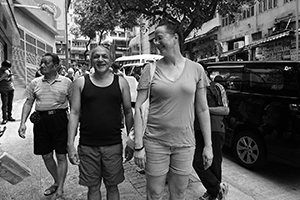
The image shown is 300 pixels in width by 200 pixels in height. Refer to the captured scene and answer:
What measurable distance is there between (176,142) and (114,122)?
0.64 m

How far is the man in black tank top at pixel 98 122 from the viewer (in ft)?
7.88

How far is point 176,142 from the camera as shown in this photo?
7.04 feet

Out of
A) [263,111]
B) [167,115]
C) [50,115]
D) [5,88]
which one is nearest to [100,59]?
[167,115]

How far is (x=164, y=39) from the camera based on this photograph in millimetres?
2102

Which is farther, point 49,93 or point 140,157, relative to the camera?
point 49,93

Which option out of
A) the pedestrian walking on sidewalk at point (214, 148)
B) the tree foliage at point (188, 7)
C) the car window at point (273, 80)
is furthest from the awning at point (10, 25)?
the pedestrian walking on sidewalk at point (214, 148)

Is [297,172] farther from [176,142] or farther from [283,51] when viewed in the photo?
[283,51]

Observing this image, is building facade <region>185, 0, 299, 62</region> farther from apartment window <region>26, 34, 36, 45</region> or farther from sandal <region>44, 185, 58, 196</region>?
apartment window <region>26, 34, 36, 45</region>

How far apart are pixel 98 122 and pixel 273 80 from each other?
9.91 feet

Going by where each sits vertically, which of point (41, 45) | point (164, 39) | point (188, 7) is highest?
point (41, 45)

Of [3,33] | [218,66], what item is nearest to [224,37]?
[3,33]

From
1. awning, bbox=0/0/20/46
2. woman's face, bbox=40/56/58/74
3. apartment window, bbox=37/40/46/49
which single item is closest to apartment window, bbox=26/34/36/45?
apartment window, bbox=37/40/46/49

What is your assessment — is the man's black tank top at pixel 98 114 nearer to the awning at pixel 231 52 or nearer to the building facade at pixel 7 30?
the building facade at pixel 7 30

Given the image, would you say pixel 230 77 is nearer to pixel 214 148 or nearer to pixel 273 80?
pixel 273 80
